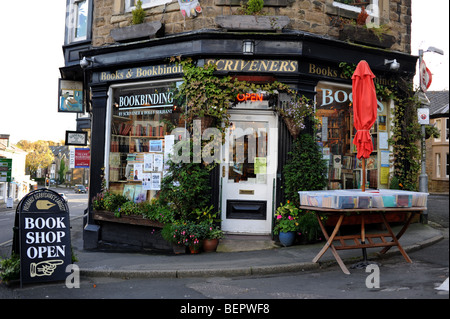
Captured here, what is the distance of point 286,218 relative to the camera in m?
8.45

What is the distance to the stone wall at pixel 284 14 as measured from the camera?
9.01 metres

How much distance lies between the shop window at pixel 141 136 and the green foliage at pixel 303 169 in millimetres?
2544

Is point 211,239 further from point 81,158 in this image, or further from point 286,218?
point 81,158

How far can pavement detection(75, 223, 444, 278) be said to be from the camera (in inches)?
261

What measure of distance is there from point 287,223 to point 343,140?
2592mm

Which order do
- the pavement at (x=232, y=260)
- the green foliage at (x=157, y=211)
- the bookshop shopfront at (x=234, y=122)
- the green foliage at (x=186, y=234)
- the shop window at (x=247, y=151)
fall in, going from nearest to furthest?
the pavement at (x=232, y=260) < the green foliage at (x=186, y=234) < the green foliage at (x=157, y=211) < the bookshop shopfront at (x=234, y=122) < the shop window at (x=247, y=151)

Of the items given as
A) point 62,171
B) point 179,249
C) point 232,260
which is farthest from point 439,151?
point 62,171

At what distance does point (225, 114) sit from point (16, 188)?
2417 inches

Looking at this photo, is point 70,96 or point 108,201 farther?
point 70,96

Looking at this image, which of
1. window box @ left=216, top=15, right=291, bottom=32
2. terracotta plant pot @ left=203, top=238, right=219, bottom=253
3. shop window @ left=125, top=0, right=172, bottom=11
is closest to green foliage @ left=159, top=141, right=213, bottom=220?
terracotta plant pot @ left=203, top=238, right=219, bottom=253

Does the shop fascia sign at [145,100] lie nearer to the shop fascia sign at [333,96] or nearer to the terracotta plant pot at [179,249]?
the terracotta plant pot at [179,249]

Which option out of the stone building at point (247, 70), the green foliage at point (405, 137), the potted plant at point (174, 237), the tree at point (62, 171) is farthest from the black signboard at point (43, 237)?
the tree at point (62, 171)

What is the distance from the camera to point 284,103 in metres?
8.57

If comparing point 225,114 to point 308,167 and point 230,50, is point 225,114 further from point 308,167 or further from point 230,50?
point 308,167
